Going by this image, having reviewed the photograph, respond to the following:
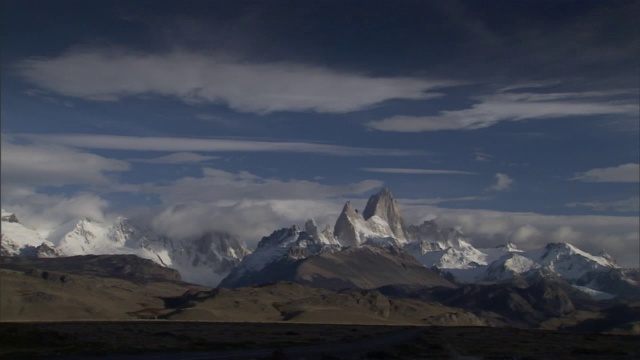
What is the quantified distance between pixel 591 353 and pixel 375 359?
1986 inches

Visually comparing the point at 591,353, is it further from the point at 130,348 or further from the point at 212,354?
the point at 130,348

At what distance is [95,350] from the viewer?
126938mm

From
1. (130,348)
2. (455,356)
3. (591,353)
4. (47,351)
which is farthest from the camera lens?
(591,353)

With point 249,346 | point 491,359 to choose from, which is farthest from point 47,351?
point 491,359

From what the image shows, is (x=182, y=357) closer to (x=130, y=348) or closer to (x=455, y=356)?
(x=130, y=348)

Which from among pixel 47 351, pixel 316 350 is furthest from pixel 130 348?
pixel 316 350

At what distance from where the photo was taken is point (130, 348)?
442ft

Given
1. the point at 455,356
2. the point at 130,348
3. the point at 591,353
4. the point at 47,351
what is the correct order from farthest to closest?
the point at 591,353
the point at 130,348
the point at 47,351
the point at 455,356

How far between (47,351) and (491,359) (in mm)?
77305

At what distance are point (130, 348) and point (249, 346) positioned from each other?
26.6 meters

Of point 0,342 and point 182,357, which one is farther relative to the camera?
point 0,342

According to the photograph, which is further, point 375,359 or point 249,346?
point 249,346

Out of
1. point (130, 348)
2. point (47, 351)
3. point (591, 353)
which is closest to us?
point (47, 351)

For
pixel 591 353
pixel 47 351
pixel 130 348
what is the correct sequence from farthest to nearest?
pixel 591 353 → pixel 130 348 → pixel 47 351
